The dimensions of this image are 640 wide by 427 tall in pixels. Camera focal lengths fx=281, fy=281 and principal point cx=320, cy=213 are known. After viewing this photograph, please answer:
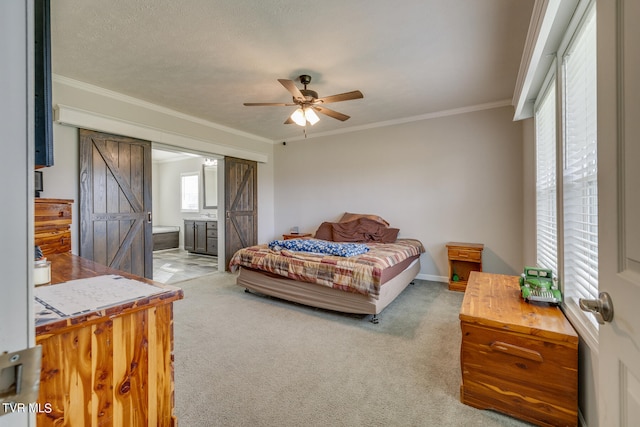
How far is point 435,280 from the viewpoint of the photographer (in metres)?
4.39

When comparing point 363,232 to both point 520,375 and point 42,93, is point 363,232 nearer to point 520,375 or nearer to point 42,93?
point 520,375

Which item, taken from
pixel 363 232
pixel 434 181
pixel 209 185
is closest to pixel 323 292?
pixel 363 232

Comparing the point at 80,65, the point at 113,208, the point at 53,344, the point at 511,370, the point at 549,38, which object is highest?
the point at 80,65

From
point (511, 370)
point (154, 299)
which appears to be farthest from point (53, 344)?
point (511, 370)

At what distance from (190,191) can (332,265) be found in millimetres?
5936

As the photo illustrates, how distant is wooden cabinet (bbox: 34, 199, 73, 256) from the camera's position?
225 centimetres

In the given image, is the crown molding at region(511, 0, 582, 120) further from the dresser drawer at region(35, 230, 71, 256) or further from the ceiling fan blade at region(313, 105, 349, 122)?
the dresser drawer at region(35, 230, 71, 256)

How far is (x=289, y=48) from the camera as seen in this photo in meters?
2.59

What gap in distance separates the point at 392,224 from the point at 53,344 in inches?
174

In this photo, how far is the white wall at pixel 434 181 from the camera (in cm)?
392

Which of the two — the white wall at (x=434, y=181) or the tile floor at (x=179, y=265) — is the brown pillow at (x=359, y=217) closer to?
the white wall at (x=434, y=181)

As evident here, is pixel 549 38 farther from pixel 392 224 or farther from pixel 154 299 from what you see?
pixel 392 224

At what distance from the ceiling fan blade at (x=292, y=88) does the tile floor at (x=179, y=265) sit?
346cm

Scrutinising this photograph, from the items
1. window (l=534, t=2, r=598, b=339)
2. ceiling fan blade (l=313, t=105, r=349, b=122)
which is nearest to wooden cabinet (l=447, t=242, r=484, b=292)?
window (l=534, t=2, r=598, b=339)
